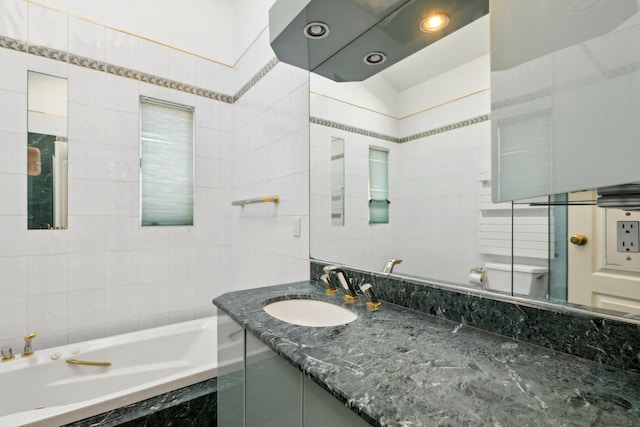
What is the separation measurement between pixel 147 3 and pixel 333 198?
2.09 metres

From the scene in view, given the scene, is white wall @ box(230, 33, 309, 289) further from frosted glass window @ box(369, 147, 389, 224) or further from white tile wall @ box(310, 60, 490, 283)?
frosted glass window @ box(369, 147, 389, 224)

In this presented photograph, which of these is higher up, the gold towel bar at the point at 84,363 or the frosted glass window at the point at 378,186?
the frosted glass window at the point at 378,186

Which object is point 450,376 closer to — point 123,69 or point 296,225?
point 296,225

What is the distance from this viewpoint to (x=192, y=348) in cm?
212

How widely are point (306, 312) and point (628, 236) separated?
1.06 meters

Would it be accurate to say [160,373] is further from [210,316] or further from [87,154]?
[87,154]

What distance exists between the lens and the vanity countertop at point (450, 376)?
500mm

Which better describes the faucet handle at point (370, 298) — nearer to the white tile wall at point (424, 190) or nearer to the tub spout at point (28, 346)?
the white tile wall at point (424, 190)

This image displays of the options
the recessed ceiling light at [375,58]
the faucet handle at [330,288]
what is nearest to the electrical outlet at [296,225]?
the faucet handle at [330,288]

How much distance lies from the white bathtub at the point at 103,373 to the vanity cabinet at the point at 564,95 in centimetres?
167

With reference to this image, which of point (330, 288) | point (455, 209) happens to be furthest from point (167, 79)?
point (455, 209)

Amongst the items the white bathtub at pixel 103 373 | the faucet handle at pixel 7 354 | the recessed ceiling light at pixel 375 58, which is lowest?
the white bathtub at pixel 103 373

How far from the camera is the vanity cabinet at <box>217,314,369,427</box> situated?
2.20ft

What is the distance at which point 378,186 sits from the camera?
127 centimetres
